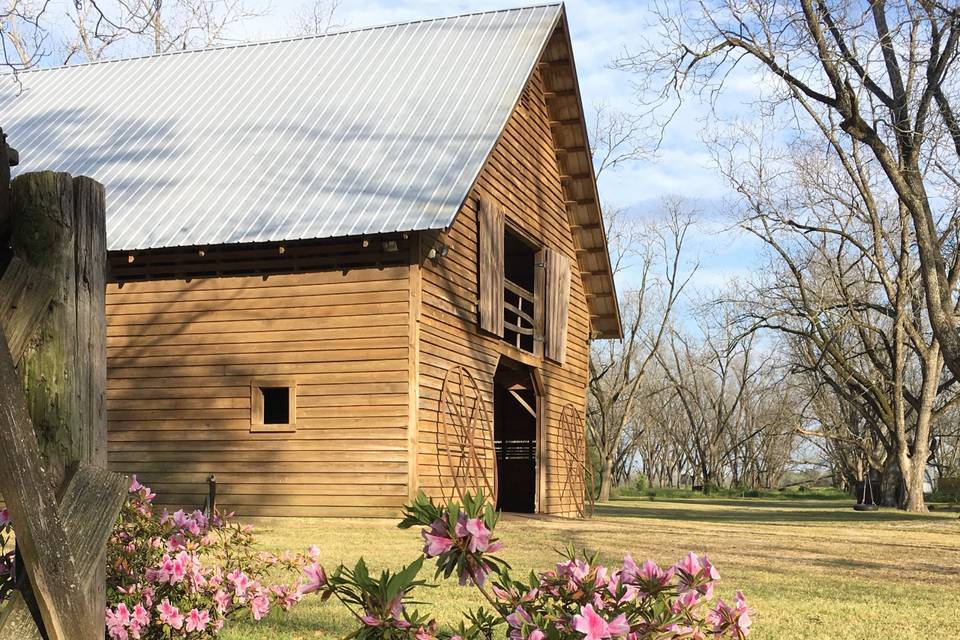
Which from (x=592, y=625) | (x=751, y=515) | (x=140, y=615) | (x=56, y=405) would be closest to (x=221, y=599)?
(x=140, y=615)

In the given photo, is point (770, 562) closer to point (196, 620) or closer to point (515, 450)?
point (196, 620)

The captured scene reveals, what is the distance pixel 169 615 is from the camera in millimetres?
4699

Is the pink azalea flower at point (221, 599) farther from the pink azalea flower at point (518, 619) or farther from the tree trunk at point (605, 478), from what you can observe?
the tree trunk at point (605, 478)

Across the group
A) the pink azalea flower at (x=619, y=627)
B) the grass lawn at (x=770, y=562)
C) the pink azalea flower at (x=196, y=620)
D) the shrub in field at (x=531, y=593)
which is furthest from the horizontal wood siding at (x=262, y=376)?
the pink azalea flower at (x=619, y=627)

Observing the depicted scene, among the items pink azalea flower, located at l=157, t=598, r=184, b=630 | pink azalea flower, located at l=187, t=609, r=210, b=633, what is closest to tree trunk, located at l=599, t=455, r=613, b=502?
pink azalea flower, located at l=187, t=609, r=210, b=633

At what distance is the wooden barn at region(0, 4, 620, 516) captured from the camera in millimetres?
15094

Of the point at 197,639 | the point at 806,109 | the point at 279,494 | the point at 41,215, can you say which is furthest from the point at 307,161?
the point at 41,215

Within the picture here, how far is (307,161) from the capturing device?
16.7 metres

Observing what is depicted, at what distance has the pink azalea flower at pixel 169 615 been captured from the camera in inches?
184

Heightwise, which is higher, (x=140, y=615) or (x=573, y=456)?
(x=573, y=456)

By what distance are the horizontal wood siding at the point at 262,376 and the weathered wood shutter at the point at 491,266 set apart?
259 cm

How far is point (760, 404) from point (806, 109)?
6442 centimetres

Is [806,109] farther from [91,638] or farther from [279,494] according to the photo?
[91,638]

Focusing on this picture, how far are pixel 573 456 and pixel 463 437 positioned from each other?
6181 millimetres
